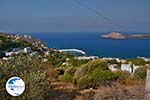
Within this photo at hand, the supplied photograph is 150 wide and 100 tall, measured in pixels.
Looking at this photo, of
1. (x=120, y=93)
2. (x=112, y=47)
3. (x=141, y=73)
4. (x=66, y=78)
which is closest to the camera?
(x=120, y=93)

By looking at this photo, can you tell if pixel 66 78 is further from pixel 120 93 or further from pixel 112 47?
pixel 112 47

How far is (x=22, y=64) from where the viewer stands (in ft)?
32.0

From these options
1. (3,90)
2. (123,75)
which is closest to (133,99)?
(3,90)

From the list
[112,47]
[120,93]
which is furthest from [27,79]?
[112,47]

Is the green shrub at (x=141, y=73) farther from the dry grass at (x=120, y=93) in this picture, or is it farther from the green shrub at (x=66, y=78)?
the dry grass at (x=120, y=93)

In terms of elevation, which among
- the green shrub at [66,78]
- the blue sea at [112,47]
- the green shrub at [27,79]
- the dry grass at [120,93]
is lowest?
the blue sea at [112,47]

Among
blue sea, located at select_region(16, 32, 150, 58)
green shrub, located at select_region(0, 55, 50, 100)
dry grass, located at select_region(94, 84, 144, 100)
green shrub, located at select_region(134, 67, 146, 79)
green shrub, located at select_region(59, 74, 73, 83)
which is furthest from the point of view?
blue sea, located at select_region(16, 32, 150, 58)

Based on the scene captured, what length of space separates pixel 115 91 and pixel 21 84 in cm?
465

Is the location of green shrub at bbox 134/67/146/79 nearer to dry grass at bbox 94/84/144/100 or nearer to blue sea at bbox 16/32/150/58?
dry grass at bbox 94/84/144/100

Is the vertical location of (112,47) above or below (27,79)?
below

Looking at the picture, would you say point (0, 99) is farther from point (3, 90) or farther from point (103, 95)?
point (103, 95)

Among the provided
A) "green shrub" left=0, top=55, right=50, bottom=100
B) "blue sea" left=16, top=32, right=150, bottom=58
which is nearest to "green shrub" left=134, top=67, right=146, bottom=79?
"green shrub" left=0, top=55, right=50, bottom=100

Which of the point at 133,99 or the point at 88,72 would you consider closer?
the point at 133,99

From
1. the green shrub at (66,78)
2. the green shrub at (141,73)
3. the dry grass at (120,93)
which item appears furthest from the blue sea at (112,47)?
the dry grass at (120,93)
